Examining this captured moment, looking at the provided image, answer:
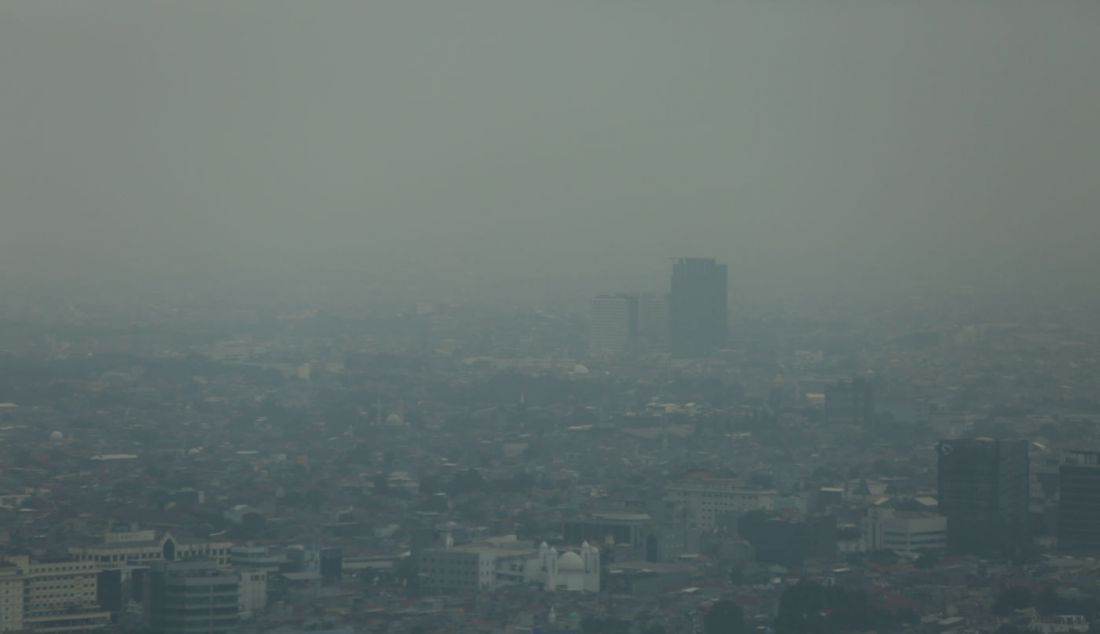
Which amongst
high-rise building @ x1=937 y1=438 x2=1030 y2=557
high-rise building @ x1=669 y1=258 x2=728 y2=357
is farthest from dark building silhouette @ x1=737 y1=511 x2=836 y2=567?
high-rise building @ x1=669 y1=258 x2=728 y2=357

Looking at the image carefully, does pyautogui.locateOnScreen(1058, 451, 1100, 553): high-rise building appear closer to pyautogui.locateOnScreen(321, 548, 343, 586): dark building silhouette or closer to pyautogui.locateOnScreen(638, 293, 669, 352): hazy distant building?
pyautogui.locateOnScreen(321, 548, 343, 586): dark building silhouette

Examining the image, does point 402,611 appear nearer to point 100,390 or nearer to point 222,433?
point 222,433

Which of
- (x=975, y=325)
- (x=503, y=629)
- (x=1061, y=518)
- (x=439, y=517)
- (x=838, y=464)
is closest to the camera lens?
(x=503, y=629)

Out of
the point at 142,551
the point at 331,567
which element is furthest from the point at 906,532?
the point at 142,551

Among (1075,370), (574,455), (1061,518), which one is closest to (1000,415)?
(1075,370)

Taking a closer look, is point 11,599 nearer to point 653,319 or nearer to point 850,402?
point 850,402
